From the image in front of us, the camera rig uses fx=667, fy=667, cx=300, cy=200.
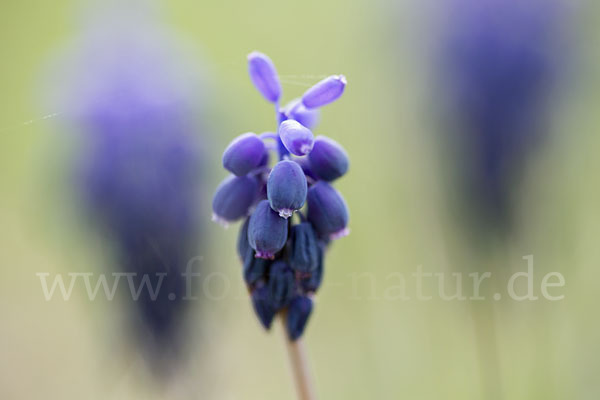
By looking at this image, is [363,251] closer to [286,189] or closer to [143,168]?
[143,168]

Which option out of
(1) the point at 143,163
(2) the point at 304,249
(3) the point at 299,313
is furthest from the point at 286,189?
(1) the point at 143,163

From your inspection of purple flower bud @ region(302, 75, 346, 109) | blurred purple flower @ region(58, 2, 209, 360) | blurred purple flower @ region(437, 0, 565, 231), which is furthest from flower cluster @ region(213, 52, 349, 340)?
blurred purple flower @ region(437, 0, 565, 231)

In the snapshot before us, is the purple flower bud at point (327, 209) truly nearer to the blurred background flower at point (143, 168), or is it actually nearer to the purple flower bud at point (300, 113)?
the purple flower bud at point (300, 113)

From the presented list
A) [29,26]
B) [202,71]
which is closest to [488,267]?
[202,71]

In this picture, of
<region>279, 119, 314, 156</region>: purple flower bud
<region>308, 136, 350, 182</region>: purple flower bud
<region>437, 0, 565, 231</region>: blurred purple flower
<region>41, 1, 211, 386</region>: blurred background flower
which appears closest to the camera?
<region>279, 119, 314, 156</region>: purple flower bud

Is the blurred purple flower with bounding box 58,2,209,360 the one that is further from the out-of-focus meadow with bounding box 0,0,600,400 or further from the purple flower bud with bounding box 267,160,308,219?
the purple flower bud with bounding box 267,160,308,219

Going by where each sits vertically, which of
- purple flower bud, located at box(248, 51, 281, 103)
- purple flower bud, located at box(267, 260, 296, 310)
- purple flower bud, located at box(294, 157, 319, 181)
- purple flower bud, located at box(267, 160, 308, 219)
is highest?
purple flower bud, located at box(248, 51, 281, 103)

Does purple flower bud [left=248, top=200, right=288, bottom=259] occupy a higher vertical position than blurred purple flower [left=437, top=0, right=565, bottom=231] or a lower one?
lower
